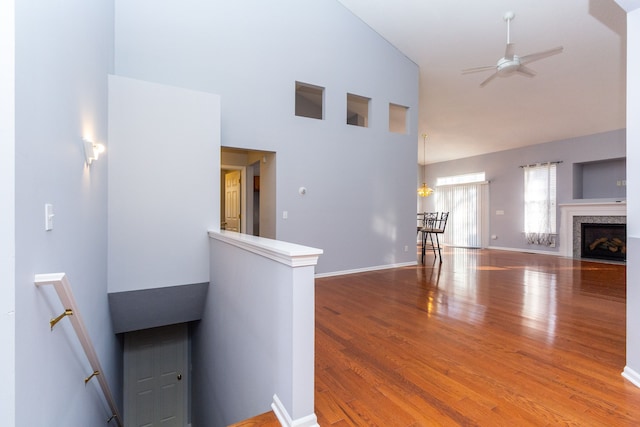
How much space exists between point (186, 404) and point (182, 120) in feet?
14.0

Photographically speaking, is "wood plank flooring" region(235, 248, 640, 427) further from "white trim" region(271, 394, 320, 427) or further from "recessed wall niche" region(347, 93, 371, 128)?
"recessed wall niche" region(347, 93, 371, 128)

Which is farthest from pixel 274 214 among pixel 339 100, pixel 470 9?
pixel 470 9

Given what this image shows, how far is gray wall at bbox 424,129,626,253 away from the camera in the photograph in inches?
271

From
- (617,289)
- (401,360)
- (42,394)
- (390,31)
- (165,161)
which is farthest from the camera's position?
(390,31)

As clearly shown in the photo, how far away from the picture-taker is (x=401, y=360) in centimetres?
209

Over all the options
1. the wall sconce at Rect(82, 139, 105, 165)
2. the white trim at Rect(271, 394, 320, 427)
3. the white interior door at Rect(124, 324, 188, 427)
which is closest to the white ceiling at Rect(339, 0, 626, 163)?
the wall sconce at Rect(82, 139, 105, 165)

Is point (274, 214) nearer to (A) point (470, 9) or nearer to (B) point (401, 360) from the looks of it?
(B) point (401, 360)

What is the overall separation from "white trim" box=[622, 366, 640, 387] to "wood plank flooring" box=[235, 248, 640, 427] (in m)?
0.04

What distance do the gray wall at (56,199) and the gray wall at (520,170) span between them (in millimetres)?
9381

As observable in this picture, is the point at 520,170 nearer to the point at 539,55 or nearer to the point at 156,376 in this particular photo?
the point at 539,55

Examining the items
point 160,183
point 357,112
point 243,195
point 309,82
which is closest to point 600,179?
point 357,112

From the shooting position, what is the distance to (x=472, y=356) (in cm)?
213

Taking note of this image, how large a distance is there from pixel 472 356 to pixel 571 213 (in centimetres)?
723

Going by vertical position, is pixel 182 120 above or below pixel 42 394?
above
